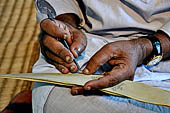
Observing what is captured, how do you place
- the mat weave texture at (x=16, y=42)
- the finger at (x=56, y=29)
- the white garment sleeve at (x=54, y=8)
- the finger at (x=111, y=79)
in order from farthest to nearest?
1. the mat weave texture at (x=16, y=42)
2. the white garment sleeve at (x=54, y=8)
3. the finger at (x=56, y=29)
4. the finger at (x=111, y=79)

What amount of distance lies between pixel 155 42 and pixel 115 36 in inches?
5.9

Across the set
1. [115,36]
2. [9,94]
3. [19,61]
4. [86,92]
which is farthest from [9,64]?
[86,92]

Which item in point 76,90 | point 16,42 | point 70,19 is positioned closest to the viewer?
point 76,90

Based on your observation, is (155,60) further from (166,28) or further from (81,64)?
(81,64)

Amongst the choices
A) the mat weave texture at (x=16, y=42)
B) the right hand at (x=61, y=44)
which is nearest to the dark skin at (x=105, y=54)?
the right hand at (x=61, y=44)

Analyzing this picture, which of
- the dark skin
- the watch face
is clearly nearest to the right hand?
the dark skin

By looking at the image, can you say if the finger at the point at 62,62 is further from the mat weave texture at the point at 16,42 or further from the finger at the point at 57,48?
the mat weave texture at the point at 16,42

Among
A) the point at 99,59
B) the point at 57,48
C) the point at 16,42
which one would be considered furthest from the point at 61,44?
the point at 16,42

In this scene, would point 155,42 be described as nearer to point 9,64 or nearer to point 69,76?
point 69,76

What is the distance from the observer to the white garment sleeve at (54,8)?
816 mm

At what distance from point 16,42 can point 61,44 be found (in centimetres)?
92

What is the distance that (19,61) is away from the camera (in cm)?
144

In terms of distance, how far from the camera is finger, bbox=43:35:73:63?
670 millimetres

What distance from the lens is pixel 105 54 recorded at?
667 mm
